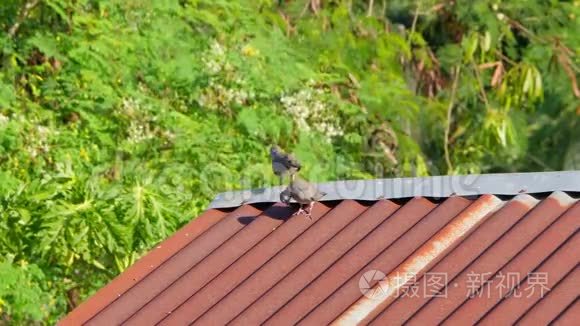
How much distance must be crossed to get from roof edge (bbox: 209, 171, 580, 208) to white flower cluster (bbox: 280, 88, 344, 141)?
461cm

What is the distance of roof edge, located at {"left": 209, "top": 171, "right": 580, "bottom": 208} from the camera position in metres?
6.36

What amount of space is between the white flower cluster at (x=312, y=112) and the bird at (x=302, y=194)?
495 cm

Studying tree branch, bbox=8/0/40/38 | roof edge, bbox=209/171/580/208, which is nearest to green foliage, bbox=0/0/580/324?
tree branch, bbox=8/0/40/38

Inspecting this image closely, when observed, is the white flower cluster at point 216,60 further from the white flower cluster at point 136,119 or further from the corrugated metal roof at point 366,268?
the corrugated metal roof at point 366,268

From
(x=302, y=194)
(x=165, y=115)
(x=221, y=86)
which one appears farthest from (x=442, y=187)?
(x=221, y=86)

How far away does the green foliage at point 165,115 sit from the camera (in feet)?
32.8

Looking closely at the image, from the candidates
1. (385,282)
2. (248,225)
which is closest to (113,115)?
(248,225)

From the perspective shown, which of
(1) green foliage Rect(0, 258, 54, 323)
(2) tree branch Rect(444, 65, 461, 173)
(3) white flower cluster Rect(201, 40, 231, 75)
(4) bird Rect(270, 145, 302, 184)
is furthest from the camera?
(2) tree branch Rect(444, 65, 461, 173)

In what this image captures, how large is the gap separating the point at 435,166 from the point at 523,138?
1163 millimetres

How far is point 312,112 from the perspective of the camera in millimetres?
11938

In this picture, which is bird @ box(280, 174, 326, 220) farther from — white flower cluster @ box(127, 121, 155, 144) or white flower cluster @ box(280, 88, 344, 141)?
white flower cluster @ box(280, 88, 344, 141)

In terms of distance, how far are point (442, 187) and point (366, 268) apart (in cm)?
78

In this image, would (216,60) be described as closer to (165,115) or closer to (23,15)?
(165,115)

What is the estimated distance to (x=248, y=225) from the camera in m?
6.82
